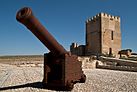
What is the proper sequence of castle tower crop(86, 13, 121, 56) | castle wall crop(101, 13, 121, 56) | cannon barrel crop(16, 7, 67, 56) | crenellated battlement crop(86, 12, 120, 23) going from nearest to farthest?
cannon barrel crop(16, 7, 67, 56)
castle tower crop(86, 13, 121, 56)
castle wall crop(101, 13, 121, 56)
crenellated battlement crop(86, 12, 120, 23)

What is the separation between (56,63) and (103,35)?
26457 millimetres

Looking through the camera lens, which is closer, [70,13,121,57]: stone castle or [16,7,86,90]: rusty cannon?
[16,7,86,90]: rusty cannon

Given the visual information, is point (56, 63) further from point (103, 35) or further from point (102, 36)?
point (103, 35)

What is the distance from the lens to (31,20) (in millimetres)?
6434

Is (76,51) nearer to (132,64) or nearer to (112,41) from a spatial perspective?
(112,41)

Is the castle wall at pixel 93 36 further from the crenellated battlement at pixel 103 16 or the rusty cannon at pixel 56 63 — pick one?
the rusty cannon at pixel 56 63

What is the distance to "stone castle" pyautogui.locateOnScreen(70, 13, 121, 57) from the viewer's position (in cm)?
3322

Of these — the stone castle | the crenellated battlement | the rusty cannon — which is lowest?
the rusty cannon

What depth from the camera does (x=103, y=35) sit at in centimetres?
3331

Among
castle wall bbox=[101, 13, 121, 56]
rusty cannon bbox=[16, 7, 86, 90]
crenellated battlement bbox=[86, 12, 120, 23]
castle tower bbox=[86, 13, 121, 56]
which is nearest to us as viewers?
rusty cannon bbox=[16, 7, 86, 90]

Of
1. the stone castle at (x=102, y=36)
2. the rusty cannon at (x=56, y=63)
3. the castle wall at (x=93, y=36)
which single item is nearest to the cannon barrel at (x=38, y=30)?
the rusty cannon at (x=56, y=63)

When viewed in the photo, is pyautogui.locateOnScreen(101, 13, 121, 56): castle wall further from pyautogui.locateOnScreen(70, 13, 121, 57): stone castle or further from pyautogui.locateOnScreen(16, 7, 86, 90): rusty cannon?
pyautogui.locateOnScreen(16, 7, 86, 90): rusty cannon

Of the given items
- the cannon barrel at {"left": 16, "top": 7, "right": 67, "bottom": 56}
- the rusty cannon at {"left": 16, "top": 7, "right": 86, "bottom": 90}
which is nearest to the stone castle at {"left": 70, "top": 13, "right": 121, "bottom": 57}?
the rusty cannon at {"left": 16, "top": 7, "right": 86, "bottom": 90}

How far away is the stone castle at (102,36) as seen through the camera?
33.2 meters
